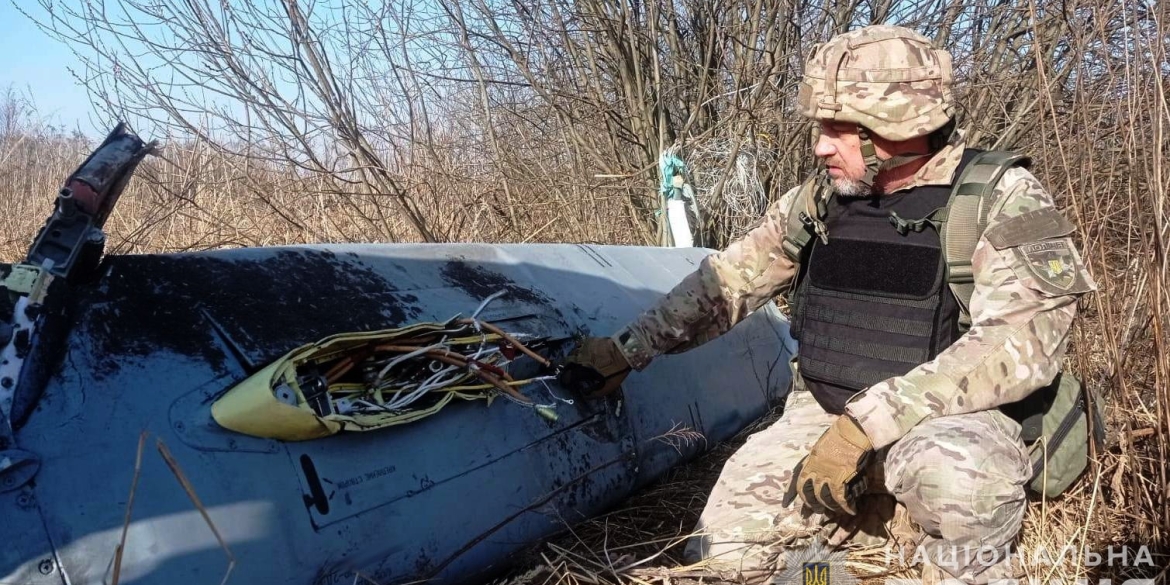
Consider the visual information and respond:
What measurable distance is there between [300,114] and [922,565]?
3.69 meters

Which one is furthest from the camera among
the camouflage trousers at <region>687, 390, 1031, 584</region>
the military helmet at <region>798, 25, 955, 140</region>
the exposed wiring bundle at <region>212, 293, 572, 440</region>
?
the military helmet at <region>798, 25, 955, 140</region>

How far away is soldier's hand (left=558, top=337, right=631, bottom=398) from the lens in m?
2.69

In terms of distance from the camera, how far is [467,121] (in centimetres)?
663

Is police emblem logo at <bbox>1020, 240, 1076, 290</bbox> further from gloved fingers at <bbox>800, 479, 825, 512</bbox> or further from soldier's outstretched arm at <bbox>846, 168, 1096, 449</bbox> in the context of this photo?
gloved fingers at <bbox>800, 479, 825, 512</bbox>

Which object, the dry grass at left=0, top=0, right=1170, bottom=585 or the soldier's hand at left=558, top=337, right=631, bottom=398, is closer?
the dry grass at left=0, top=0, right=1170, bottom=585

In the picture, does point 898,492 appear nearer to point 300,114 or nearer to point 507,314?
point 507,314

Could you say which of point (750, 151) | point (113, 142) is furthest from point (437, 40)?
point (113, 142)

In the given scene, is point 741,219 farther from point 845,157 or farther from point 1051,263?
point 1051,263

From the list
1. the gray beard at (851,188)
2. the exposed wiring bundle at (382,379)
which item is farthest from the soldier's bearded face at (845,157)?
the exposed wiring bundle at (382,379)

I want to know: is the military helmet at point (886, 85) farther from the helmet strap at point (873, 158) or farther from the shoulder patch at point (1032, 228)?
the shoulder patch at point (1032, 228)

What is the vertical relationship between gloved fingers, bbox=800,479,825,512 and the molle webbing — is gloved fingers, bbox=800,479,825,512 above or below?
below

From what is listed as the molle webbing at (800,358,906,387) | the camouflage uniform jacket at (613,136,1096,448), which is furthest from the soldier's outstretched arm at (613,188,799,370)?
the camouflage uniform jacket at (613,136,1096,448)

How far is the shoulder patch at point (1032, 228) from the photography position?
7.45ft

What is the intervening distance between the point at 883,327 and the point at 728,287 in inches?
21.9
